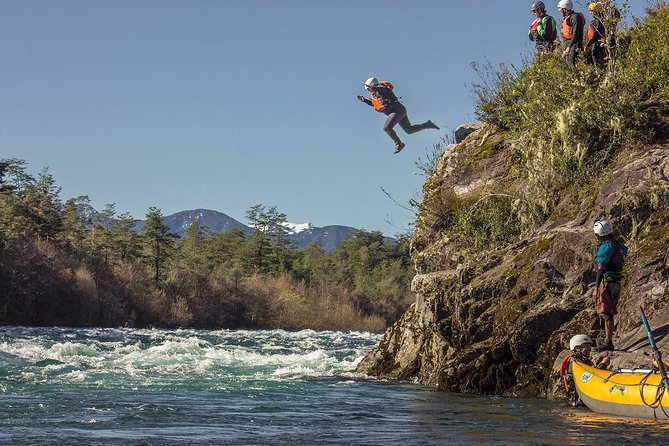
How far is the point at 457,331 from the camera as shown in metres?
15.1

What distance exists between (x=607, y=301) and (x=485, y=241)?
5042 mm

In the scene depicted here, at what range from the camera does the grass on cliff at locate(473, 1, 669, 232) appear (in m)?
15.5

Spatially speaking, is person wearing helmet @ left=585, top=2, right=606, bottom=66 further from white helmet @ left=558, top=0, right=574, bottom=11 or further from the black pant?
the black pant

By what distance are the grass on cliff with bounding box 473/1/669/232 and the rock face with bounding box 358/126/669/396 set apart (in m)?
0.50

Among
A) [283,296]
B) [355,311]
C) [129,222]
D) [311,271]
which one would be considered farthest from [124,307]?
[311,271]

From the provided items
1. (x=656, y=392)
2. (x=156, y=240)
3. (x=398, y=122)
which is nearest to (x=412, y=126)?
(x=398, y=122)

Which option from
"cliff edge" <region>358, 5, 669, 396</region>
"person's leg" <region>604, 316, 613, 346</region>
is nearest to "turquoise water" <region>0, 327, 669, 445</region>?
"cliff edge" <region>358, 5, 669, 396</region>

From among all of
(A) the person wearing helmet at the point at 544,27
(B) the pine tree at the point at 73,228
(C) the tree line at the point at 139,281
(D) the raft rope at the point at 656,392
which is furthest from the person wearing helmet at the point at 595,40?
(B) the pine tree at the point at 73,228

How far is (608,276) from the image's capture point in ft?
40.3

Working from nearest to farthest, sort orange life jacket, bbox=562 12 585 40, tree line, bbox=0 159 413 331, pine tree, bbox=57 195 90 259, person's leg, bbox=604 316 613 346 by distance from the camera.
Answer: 1. person's leg, bbox=604 316 613 346
2. orange life jacket, bbox=562 12 585 40
3. tree line, bbox=0 159 413 331
4. pine tree, bbox=57 195 90 259

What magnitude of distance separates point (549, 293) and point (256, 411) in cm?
511

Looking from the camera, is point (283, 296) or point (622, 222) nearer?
point (622, 222)

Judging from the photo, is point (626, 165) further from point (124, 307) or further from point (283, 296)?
point (283, 296)

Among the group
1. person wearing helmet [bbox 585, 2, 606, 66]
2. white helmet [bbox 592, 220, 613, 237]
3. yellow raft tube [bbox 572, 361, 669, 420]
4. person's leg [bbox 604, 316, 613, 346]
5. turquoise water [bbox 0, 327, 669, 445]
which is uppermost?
person wearing helmet [bbox 585, 2, 606, 66]
